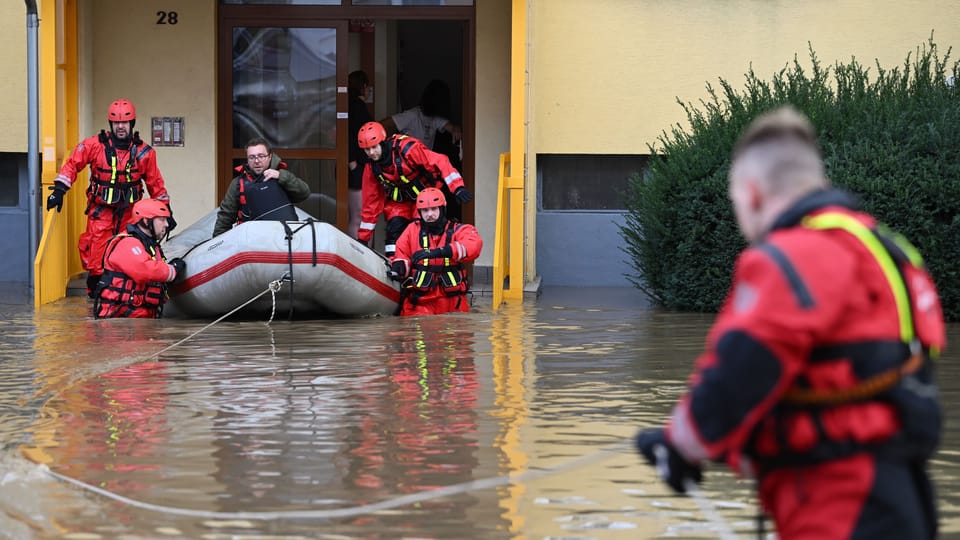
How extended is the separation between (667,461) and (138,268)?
8718 mm

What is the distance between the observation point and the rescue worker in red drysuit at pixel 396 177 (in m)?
12.5

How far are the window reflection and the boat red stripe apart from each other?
3.79 meters

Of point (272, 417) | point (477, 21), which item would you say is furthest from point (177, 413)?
point (477, 21)

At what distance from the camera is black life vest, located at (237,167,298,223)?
479 inches

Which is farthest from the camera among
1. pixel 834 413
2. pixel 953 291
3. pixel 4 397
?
pixel 953 291

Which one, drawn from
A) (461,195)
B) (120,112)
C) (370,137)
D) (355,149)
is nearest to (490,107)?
(355,149)

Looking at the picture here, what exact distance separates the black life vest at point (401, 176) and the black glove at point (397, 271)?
2.68 feet

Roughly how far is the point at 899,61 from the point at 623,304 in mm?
3940

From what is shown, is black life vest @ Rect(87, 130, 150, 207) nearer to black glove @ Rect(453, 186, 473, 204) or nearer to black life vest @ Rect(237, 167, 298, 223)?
black life vest @ Rect(237, 167, 298, 223)

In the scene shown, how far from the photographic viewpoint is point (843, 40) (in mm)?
14492

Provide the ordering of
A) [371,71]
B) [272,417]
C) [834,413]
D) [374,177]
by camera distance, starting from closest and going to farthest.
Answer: [834,413] < [272,417] < [374,177] < [371,71]

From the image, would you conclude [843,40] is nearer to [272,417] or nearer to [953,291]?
[953,291]

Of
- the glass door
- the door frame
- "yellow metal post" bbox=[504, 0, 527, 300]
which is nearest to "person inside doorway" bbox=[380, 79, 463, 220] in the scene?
the door frame

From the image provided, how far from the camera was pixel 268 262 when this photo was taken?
Result: 11.4 metres
